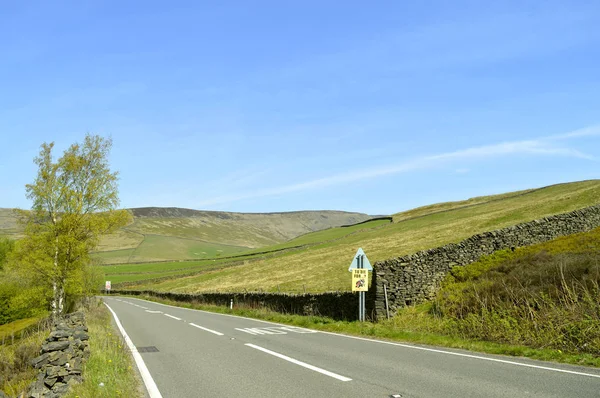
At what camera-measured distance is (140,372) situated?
32.1 feet

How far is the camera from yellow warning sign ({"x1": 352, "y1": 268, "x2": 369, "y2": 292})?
62.2 feet

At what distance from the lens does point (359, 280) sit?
62.5 ft

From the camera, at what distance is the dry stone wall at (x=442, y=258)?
20266 mm

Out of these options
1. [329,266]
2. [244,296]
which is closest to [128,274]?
[329,266]

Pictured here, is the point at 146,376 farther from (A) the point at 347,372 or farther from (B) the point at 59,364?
(A) the point at 347,372

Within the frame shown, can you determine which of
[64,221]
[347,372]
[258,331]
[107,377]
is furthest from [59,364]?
[64,221]

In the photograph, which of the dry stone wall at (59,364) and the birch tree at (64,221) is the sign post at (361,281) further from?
the birch tree at (64,221)

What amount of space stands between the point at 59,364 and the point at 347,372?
218 inches

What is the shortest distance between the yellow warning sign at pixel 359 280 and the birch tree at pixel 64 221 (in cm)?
2051

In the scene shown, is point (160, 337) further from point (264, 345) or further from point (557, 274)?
point (557, 274)

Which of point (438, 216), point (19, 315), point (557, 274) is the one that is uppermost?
point (438, 216)

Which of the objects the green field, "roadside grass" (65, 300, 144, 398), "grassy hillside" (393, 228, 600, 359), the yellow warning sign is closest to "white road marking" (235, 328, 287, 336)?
the yellow warning sign

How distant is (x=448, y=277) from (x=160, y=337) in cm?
1287

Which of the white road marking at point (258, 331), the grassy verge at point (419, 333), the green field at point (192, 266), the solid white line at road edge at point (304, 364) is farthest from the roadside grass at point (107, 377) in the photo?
the green field at point (192, 266)
